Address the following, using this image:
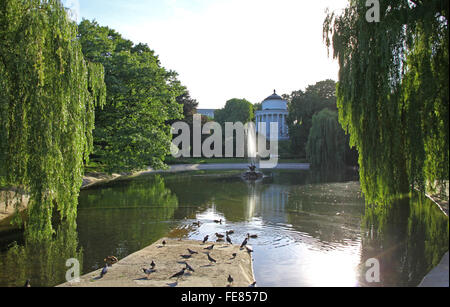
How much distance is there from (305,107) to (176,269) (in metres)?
50.0

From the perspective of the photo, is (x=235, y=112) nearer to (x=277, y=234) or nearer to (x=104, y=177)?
(x=104, y=177)

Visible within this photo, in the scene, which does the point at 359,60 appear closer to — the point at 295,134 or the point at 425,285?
the point at 425,285

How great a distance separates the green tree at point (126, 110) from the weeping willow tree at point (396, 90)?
1523 cm

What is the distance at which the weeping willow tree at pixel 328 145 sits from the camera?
43094 millimetres

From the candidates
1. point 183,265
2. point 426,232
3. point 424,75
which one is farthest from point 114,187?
point 424,75

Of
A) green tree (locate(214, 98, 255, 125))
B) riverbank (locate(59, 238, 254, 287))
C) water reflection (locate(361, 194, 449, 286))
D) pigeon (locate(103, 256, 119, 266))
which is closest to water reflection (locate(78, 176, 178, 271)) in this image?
pigeon (locate(103, 256, 119, 266))

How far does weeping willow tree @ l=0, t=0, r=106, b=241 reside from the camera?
8.71 meters

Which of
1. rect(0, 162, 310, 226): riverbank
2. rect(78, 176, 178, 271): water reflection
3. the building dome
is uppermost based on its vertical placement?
the building dome

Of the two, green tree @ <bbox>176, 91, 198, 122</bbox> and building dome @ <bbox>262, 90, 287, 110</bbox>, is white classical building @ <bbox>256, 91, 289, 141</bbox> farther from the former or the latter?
green tree @ <bbox>176, 91, 198, 122</bbox>

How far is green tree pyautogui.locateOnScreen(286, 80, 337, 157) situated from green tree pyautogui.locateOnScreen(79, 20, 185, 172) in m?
33.4

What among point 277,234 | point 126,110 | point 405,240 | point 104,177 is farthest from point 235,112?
point 405,240

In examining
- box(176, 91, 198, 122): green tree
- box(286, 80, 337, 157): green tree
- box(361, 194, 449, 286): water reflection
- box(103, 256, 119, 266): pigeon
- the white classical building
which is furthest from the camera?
the white classical building

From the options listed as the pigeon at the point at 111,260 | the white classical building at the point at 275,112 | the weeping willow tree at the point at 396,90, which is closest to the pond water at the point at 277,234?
the pigeon at the point at 111,260

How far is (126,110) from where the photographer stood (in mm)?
24516
